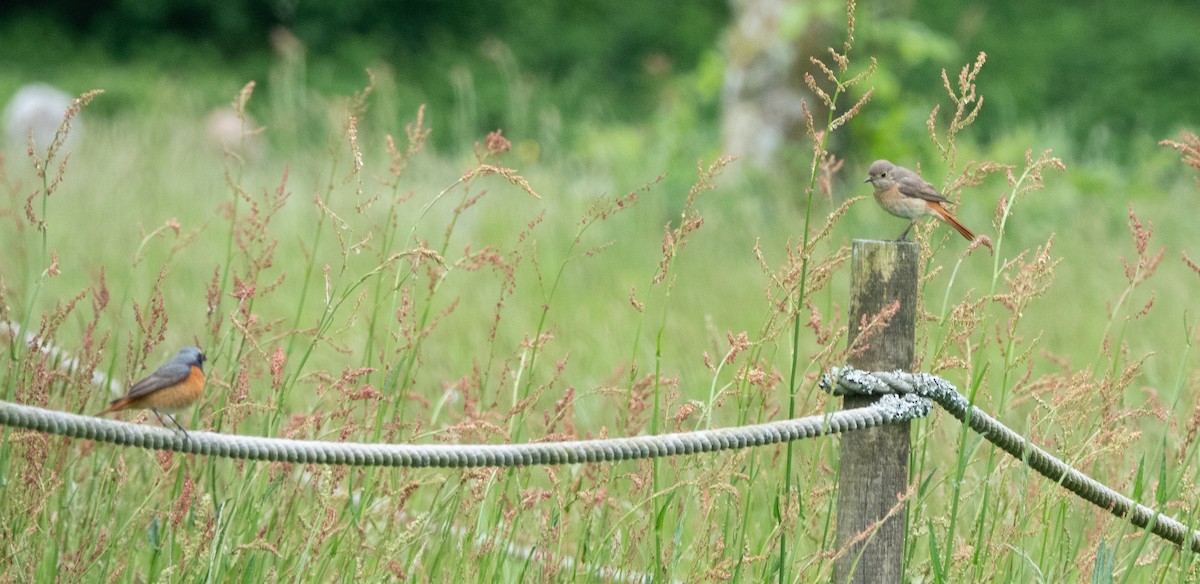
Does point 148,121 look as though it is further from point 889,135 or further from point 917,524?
point 917,524

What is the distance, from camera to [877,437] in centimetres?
234

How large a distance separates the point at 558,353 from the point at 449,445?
9.70 feet

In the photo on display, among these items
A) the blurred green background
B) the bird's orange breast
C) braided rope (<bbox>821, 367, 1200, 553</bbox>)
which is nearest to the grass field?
braided rope (<bbox>821, 367, 1200, 553</bbox>)

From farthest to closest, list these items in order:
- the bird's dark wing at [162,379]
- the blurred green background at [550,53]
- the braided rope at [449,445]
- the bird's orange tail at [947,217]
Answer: the blurred green background at [550,53] → the bird's orange tail at [947,217] → the bird's dark wing at [162,379] → the braided rope at [449,445]

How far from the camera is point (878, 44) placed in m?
9.40

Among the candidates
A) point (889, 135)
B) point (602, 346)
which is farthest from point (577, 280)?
point (889, 135)

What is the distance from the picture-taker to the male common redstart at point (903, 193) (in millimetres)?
2982

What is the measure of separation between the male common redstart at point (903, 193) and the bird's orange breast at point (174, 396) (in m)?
1.54

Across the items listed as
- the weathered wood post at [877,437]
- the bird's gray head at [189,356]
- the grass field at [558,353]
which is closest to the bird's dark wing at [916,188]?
the grass field at [558,353]

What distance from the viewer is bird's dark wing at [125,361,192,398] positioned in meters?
2.18

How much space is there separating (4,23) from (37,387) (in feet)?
67.3

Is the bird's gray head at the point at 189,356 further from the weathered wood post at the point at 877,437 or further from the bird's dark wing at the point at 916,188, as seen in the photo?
the bird's dark wing at the point at 916,188

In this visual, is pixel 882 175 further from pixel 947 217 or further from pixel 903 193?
pixel 947 217

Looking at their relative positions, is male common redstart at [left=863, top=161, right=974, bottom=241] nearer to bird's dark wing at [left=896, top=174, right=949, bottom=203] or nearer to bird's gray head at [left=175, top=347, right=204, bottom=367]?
bird's dark wing at [left=896, top=174, right=949, bottom=203]
